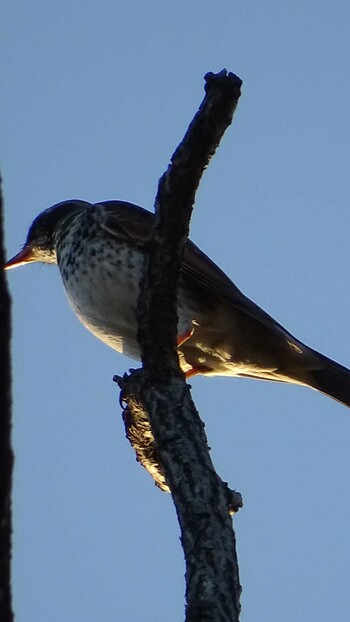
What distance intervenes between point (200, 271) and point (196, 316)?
11.4 inches

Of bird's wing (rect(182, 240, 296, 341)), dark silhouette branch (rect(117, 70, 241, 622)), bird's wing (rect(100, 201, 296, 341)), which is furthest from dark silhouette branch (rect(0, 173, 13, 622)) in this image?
bird's wing (rect(182, 240, 296, 341))

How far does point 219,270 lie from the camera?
6828mm

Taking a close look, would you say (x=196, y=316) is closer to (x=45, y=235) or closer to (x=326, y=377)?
(x=326, y=377)

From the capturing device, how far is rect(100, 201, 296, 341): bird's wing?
657 centimetres

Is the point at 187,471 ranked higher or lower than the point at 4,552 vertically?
higher

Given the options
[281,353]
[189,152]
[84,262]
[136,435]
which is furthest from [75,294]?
[189,152]

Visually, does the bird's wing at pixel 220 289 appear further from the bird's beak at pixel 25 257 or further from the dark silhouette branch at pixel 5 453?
the dark silhouette branch at pixel 5 453

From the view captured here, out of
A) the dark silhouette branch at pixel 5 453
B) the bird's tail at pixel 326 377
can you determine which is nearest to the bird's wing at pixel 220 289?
the bird's tail at pixel 326 377

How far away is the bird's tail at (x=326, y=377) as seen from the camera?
6.61 meters

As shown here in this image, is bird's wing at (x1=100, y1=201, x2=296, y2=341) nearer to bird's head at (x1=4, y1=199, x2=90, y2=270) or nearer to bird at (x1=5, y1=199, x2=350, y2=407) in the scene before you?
bird at (x1=5, y1=199, x2=350, y2=407)

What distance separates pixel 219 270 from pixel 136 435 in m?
1.96

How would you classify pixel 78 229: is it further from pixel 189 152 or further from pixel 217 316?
pixel 189 152

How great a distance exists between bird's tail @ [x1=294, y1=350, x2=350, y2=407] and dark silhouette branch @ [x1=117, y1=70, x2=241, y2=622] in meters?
1.86

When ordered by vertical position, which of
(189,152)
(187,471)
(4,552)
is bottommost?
(4,552)
